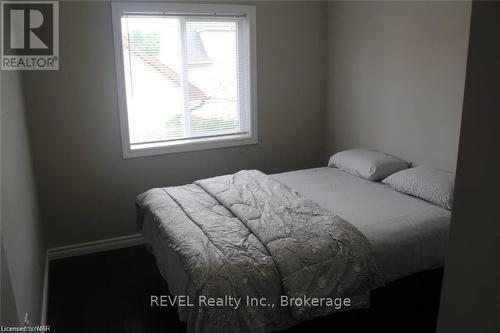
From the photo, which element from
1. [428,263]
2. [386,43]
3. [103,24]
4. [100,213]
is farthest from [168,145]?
[428,263]

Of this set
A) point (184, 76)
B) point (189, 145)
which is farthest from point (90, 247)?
point (184, 76)

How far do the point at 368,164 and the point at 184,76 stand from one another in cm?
181

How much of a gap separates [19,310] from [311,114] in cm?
327

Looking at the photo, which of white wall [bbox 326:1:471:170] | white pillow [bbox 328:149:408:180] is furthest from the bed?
white wall [bbox 326:1:471:170]

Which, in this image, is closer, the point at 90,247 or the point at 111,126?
the point at 111,126

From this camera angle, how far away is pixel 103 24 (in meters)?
3.37

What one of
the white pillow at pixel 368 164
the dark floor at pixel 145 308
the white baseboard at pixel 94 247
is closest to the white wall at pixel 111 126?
the white baseboard at pixel 94 247

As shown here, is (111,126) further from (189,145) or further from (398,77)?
(398,77)

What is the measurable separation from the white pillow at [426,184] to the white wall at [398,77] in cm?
24

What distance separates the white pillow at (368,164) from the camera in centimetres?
344

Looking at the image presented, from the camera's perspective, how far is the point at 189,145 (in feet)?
12.7

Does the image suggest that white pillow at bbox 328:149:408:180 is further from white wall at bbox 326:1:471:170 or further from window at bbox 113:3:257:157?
window at bbox 113:3:257:157

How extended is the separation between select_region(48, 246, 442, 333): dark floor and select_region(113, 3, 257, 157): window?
1136 mm

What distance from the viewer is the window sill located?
3.70m
